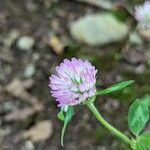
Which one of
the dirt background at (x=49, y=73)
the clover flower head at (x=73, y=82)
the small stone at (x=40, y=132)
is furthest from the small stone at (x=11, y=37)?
the clover flower head at (x=73, y=82)

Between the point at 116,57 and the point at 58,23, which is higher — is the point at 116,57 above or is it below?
below

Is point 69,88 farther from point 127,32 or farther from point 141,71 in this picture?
point 127,32

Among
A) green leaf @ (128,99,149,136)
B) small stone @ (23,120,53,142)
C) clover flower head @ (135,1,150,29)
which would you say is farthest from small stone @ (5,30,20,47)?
green leaf @ (128,99,149,136)

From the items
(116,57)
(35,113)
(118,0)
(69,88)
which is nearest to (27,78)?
(35,113)

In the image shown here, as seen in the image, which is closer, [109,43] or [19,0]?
[109,43]

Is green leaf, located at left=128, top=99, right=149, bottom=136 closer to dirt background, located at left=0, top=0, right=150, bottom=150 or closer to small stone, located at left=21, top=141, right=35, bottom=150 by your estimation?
dirt background, located at left=0, top=0, right=150, bottom=150

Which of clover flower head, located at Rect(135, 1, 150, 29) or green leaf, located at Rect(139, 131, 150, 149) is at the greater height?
clover flower head, located at Rect(135, 1, 150, 29)
